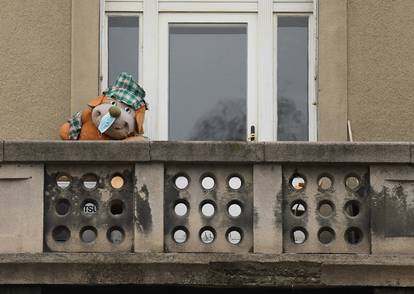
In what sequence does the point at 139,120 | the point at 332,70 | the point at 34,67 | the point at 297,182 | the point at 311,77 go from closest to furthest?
the point at 297,182 < the point at 139,120 < the point at 332,70 < the point at 34,67 < the point at 311,77

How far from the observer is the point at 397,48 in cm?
1412

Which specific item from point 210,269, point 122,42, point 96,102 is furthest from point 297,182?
point 122,42

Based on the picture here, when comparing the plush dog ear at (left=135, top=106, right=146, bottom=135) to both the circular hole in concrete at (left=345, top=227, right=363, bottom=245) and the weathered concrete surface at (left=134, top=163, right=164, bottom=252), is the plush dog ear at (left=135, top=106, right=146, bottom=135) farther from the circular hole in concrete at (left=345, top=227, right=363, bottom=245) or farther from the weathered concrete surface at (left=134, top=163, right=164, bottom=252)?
the circular hole in concrete at (left=345, top=227, right=363, bottom=245)

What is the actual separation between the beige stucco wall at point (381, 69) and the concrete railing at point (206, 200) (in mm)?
2484

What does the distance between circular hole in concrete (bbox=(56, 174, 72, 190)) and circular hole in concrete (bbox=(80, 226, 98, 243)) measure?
395 millimetres

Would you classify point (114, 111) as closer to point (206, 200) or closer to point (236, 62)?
point (206, 200)

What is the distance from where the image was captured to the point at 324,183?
38.2 feet

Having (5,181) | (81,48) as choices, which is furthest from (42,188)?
(81,48)

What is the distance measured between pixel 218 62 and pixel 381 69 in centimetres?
176

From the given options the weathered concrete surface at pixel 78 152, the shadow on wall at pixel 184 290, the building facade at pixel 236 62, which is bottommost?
the shadow on wall at pixel 184 290

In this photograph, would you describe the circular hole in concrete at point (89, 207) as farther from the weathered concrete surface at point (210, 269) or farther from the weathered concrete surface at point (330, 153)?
the weathered concrete surface at point (330, 153)

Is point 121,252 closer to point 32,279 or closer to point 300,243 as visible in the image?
point 32,279

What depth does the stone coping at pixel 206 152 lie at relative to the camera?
1139 cm

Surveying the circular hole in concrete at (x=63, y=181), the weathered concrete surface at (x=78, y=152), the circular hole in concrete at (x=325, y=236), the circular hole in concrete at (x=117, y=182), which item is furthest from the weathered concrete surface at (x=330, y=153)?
the circular hole in concrete at (x=63, y=181)
